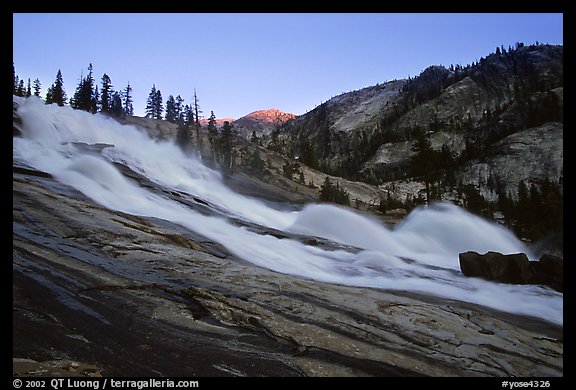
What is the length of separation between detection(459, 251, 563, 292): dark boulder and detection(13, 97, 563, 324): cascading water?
688 mm

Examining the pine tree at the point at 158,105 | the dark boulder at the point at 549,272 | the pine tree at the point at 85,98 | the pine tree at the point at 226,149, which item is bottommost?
the dark boulder at the point at 549,272

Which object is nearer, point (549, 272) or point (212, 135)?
point (549, 272)

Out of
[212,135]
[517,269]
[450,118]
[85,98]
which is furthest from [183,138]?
[450,118]

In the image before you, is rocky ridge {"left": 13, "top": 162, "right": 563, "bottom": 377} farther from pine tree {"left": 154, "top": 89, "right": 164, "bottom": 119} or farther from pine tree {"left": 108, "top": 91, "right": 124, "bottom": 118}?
pine tree {"left": 154, "top": 89, "right": 164, "bottom": 119}

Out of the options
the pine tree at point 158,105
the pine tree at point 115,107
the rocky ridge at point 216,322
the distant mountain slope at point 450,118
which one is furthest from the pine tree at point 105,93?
the rocky ridge at point 216,322

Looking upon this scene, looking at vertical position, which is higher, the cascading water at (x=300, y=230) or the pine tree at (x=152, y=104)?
the pine tree at (x=152, y=104)

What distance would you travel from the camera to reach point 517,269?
14148mm

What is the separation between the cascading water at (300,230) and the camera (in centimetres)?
1191

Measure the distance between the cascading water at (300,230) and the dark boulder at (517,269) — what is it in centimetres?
69

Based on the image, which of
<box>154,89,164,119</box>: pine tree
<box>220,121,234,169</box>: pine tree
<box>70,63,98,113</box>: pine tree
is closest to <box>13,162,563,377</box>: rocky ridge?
<box>220,121,234,169</box>: pine tree

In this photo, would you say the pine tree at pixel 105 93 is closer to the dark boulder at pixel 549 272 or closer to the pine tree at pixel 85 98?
the pine tree at pixel 85 98

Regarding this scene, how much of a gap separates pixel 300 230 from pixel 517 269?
13252 mm

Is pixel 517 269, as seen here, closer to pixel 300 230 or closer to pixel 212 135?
pixel 300 230
